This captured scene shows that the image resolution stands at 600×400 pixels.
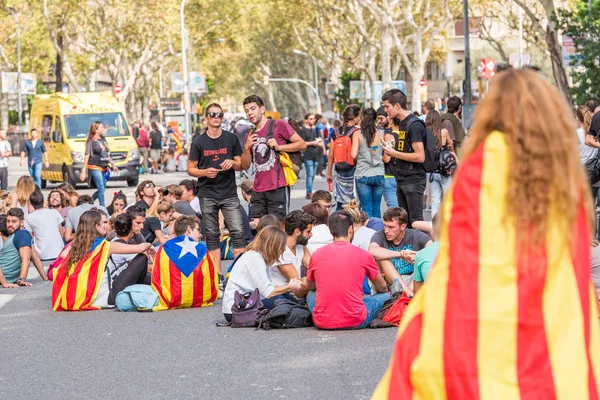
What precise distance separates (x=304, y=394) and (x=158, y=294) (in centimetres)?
400

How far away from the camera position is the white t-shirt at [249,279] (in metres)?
9.77

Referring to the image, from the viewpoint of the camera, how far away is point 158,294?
35.7ft

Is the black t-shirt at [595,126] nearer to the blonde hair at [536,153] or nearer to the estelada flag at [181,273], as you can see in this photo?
the estelada flag at [181,273]

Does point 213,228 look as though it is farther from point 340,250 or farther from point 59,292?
point 340,250

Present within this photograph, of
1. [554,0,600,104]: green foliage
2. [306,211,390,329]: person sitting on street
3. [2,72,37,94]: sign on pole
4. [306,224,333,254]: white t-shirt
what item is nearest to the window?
[554,0,600,104]: green foliage

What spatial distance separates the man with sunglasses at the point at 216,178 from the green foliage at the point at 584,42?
1576 centimetres

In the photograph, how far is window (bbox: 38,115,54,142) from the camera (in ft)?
106

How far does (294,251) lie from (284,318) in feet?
2.94

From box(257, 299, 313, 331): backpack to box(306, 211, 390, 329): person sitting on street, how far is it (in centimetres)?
21

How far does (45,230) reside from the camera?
14.6 m

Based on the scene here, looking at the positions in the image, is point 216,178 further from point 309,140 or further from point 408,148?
point 309,140

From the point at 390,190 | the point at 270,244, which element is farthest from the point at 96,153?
the point at 270,244

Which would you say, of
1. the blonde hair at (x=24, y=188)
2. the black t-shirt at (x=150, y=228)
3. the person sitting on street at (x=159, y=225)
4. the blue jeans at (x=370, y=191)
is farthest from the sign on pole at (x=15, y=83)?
the black t-shirt at (x=150, y=228)

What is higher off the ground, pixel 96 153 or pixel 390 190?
pixel 96 153
